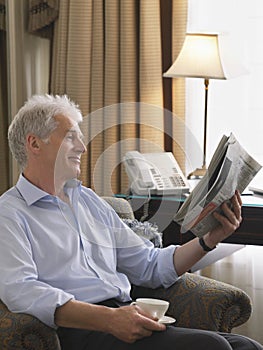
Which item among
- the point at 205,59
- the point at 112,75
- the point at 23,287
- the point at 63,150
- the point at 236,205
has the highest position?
the point at 205,59

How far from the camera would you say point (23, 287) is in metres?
1.88

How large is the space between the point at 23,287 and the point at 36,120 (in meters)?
0.53

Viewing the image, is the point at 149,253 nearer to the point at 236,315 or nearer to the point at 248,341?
the point at 236,315

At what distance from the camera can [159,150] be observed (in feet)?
11.5

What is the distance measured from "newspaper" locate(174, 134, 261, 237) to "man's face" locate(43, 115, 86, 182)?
377 millimetres

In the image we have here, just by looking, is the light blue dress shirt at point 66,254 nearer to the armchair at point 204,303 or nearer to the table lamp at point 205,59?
the armchair at point 204,303

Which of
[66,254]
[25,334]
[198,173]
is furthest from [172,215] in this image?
[25,334]

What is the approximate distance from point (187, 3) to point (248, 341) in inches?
78.8

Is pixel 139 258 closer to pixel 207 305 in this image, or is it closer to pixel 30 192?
pixel 207 305

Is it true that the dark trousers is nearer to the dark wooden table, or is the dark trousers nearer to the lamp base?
the dark wooden table

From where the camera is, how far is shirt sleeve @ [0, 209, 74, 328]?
1847mm

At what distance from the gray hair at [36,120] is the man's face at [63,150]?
0.02 meters

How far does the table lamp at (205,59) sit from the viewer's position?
10.2 feet

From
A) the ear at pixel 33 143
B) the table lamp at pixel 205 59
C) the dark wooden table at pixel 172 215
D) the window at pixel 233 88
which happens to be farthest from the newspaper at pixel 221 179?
the window at pixel 233 88
